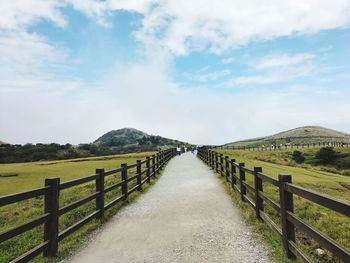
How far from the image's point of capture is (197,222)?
29.0ft

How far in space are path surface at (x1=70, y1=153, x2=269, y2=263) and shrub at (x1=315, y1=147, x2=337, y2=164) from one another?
6173 cm

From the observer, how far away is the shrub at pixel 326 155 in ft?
220

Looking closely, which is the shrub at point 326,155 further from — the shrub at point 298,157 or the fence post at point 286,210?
the fence post at point 286,210

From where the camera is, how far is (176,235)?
25.1 feet

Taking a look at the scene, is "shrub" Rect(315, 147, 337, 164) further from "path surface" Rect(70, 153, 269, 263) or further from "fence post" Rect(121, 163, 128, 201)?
"fence post" Rect(121, 163, 128, 201)

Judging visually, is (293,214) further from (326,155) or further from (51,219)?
(326,155)

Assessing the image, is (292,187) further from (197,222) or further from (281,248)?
(197,222)

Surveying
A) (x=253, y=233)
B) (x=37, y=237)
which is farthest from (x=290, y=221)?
(x=37, y=237)

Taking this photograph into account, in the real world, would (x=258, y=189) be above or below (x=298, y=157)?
above

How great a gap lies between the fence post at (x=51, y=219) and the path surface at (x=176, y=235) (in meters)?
0.52

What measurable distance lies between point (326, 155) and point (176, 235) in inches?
2692

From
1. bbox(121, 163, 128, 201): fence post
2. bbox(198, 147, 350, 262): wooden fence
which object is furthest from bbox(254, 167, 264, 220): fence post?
bbox(121, 163, 128, 201): fence post

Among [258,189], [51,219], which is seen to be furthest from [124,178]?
[51,219]

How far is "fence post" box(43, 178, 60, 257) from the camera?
6348mm
